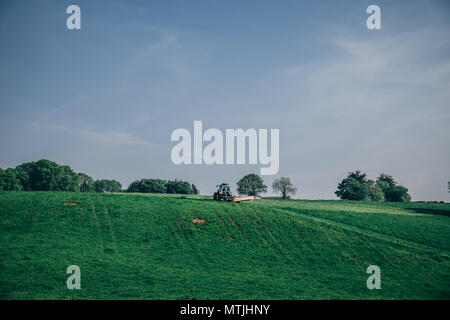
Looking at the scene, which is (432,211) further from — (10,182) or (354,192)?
(10,182)

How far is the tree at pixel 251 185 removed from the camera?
160 m

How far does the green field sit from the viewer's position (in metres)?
25.2

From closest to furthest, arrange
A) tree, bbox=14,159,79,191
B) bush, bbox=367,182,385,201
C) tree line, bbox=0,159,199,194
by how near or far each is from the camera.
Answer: tree line, bbox=0,159,199,194, tree, bbox=14,159,79,191, bush, bbox=367,182,385,201

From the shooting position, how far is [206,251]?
36594mm

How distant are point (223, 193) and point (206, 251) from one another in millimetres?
25087

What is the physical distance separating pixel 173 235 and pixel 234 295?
62.8 feet

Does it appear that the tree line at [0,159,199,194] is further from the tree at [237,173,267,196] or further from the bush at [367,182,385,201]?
the bush at [367,182,385,201]

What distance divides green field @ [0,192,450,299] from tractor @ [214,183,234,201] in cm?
446

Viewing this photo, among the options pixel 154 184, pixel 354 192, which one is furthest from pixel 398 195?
pixel 154 184

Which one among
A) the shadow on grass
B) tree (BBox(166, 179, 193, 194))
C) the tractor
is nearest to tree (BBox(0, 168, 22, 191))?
tree (BBox(166, 179, 193, 194))

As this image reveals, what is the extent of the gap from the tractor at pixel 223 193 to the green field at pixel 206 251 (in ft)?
14.6

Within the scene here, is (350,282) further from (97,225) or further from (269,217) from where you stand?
(97,225)

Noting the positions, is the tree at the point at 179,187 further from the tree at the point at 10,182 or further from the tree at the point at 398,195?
the tree at the point at 398,195
